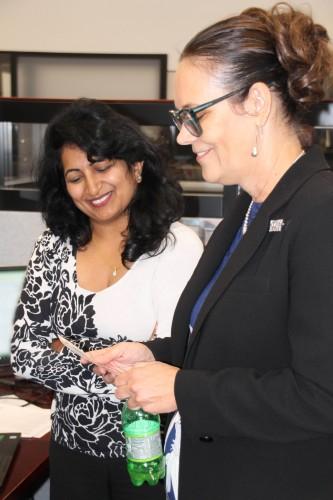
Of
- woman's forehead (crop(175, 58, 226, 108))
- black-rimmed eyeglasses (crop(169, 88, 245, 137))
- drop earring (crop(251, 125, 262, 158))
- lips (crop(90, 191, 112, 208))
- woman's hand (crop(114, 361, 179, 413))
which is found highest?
woman's forehead (crop(175, 58, 226, 108))

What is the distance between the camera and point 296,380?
804 millimetres

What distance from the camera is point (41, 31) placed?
4.55 metres

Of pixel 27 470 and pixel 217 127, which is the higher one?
pixel 217 127

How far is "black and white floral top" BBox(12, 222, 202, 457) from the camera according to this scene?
1367mm

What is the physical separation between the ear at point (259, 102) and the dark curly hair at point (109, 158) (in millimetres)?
633

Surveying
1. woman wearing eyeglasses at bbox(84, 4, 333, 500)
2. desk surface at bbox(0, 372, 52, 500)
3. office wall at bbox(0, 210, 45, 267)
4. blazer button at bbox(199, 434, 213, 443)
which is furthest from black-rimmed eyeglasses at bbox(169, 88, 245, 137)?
office wall at bbox(0, 210, 45, 267)

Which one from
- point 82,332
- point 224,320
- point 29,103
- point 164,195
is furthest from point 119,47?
point 224,320

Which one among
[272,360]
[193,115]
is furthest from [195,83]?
[272,360]

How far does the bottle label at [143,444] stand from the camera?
108cm

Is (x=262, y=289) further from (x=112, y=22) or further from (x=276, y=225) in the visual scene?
(x=112, y=22)

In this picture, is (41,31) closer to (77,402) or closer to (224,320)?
(77,402)

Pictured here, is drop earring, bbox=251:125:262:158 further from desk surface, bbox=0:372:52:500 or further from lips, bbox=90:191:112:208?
desk surface, bbox=0:372:52:500

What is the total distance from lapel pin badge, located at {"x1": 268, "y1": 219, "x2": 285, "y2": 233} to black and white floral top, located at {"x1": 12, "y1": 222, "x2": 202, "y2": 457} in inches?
22.0

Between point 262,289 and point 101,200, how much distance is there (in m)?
0.72
